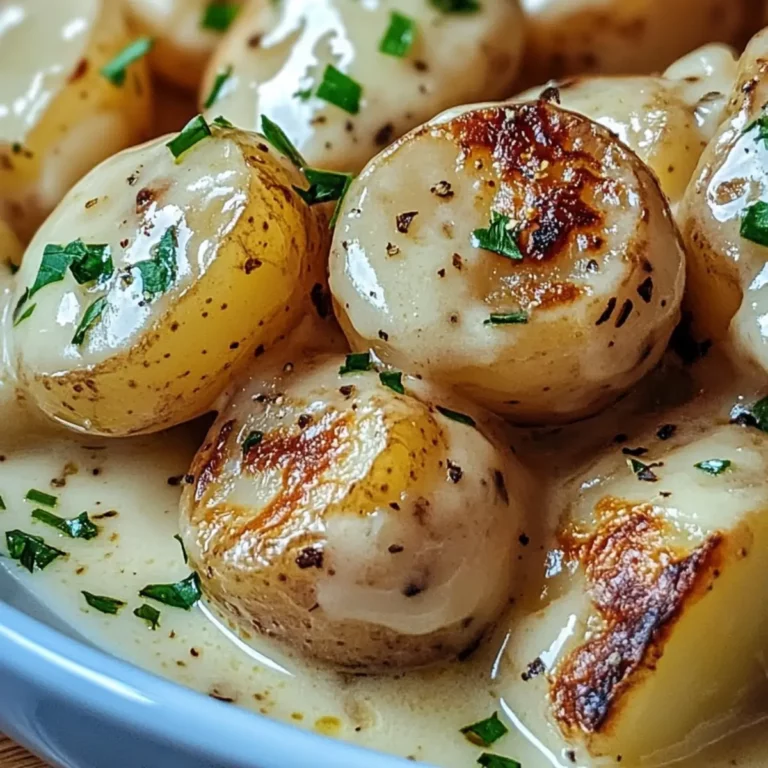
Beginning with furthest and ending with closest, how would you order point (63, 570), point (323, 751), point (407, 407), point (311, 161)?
point (311, 161)
point (63, 570)
point (407, 407)
point (323, 751)

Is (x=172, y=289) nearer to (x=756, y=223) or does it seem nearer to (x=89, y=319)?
(x=89, y=319)

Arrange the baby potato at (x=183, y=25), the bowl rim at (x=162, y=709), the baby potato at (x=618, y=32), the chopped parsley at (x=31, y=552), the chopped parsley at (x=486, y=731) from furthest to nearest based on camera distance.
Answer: the baby potato at (x=183, y=25), the baby potato at (x=618, y=32), the chopped parsley at (x=31, y=552), the chopped parsley at (x=486, y=731), the bowl rim at (x=162, y=709)

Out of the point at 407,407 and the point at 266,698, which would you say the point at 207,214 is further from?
the point at 266,698

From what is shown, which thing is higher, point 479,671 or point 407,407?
point 407,407

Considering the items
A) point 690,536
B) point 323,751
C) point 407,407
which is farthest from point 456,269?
point 323,751

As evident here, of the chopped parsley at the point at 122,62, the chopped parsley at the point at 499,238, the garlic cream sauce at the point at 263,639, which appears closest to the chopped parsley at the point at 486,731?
the garlic cream sauce at the point at 263,639

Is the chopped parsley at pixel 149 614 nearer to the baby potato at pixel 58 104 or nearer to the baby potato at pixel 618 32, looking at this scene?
the baby potato at pixel 58 104

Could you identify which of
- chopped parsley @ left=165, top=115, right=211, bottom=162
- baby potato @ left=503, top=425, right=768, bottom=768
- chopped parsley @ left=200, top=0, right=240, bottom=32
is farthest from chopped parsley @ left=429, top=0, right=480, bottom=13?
baby potato @ left=503, top=425, right=768, bottom=768
